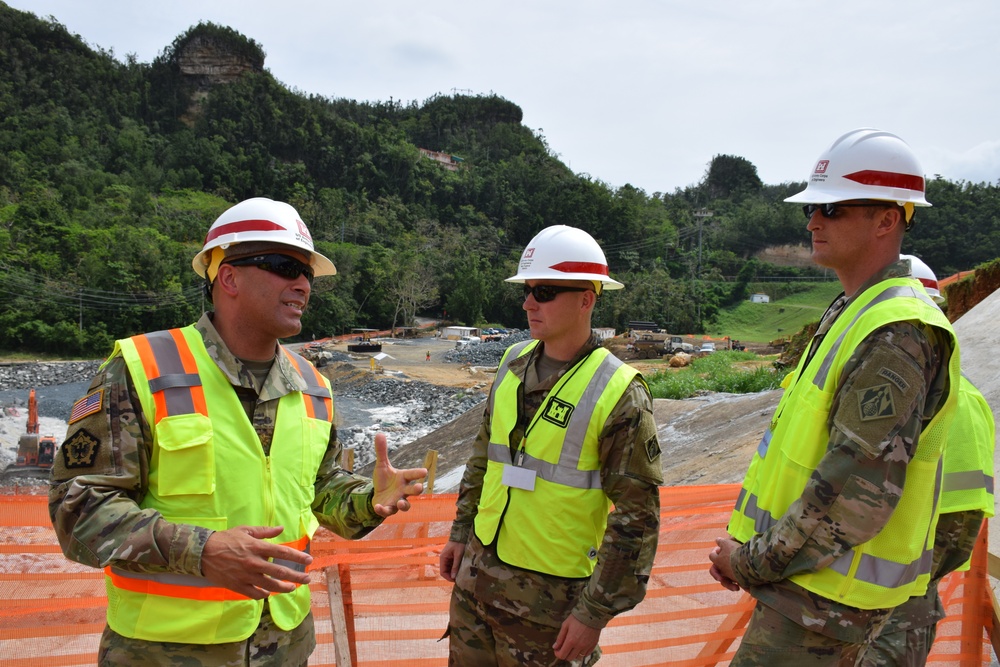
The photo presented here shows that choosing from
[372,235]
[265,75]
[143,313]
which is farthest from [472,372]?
[265,75]

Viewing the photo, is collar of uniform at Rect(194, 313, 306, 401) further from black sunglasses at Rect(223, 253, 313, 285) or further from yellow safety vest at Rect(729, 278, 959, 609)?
yellow safety vest at Rect(729, 278, 959, 609)

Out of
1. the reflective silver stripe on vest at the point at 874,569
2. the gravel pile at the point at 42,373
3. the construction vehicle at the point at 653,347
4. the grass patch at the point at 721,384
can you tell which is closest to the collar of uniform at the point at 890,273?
the reflective silver stripe on vest at the point at 874,569

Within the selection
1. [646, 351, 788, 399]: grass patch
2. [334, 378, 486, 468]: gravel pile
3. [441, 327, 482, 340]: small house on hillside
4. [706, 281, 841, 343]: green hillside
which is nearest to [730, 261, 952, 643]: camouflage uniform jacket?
[646, 351, 788, 399]: grass patch

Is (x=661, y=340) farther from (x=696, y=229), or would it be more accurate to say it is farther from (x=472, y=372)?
(x=696, y=229)

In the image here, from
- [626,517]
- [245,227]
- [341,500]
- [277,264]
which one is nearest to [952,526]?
[626,517]

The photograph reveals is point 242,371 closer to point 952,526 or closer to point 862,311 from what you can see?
point 862,311

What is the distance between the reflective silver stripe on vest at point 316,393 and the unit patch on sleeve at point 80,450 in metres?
0.59

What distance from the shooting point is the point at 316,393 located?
2.14 metres

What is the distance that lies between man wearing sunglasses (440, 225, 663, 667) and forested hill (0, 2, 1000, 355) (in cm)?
4642

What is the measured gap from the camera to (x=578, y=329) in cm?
258

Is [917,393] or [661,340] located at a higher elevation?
[917,393]

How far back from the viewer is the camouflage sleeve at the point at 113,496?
1.59 m

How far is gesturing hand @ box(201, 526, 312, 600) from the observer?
5.09 ft

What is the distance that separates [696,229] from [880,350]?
94051 millimetres
